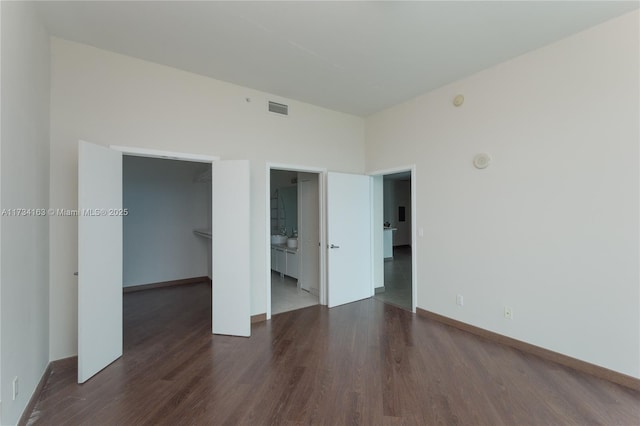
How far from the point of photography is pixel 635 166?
7.37 feet

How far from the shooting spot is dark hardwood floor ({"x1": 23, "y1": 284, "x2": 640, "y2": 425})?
6.39 feet

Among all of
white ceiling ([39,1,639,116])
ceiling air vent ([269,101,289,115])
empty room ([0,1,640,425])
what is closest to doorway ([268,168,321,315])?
empty room ([0,1,640,425])

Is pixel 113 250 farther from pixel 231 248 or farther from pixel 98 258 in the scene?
pixel 231 248

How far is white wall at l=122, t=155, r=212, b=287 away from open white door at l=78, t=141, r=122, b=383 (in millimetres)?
2872

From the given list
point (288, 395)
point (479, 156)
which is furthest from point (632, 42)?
point (288, 395)

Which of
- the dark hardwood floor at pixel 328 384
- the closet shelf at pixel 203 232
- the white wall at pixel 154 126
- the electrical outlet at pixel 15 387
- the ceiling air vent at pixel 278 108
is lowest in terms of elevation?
the dark hardwood floor at pixel 328 384

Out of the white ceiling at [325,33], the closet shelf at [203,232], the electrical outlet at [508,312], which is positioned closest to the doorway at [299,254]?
the closet shelf at [203,232]

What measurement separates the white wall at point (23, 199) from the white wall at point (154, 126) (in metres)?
0.12

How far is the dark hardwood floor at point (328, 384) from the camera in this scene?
6.39 ft

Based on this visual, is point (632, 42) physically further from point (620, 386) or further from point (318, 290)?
point (318, 290)

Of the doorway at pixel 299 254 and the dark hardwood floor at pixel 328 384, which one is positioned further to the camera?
the doorway at pixel 299 254

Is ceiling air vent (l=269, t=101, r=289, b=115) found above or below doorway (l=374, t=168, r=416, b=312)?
above

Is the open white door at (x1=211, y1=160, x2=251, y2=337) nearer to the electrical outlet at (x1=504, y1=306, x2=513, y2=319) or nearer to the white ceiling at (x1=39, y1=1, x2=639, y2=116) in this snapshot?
the white ceiling at (x1=39, y1=1, x2=639, y2=116)

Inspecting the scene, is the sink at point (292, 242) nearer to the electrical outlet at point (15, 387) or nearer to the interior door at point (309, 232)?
the interior door at point (309, 232)
